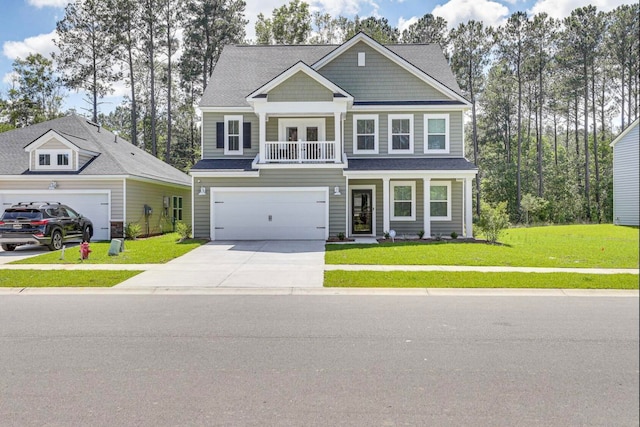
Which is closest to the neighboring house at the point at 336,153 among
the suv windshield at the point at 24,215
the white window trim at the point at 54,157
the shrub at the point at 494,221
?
the shrub at the point at 494,221

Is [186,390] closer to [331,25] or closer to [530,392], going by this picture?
[530,392]

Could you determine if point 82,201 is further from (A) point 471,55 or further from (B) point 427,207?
(A) point 471,55

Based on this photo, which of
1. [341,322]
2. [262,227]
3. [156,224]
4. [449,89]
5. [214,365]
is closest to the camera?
[214,365]

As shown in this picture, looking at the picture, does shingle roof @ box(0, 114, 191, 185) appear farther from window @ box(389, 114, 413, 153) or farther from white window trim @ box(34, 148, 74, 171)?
window @ box(389, 114, 413, 153)

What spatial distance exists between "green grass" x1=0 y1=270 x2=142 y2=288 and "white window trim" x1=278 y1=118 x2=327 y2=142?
1100 centimetres

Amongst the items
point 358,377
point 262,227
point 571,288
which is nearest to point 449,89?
point 262,227

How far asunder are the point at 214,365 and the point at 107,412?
4.14ft

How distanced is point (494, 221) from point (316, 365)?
547 inches

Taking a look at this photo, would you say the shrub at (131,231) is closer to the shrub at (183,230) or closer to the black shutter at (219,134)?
the shrub at (183,230)

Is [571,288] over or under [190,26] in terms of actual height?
under

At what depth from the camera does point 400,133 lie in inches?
827

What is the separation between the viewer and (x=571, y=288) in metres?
9.35

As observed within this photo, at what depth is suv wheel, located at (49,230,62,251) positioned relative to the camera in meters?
16.5

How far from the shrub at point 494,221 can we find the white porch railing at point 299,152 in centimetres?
626
